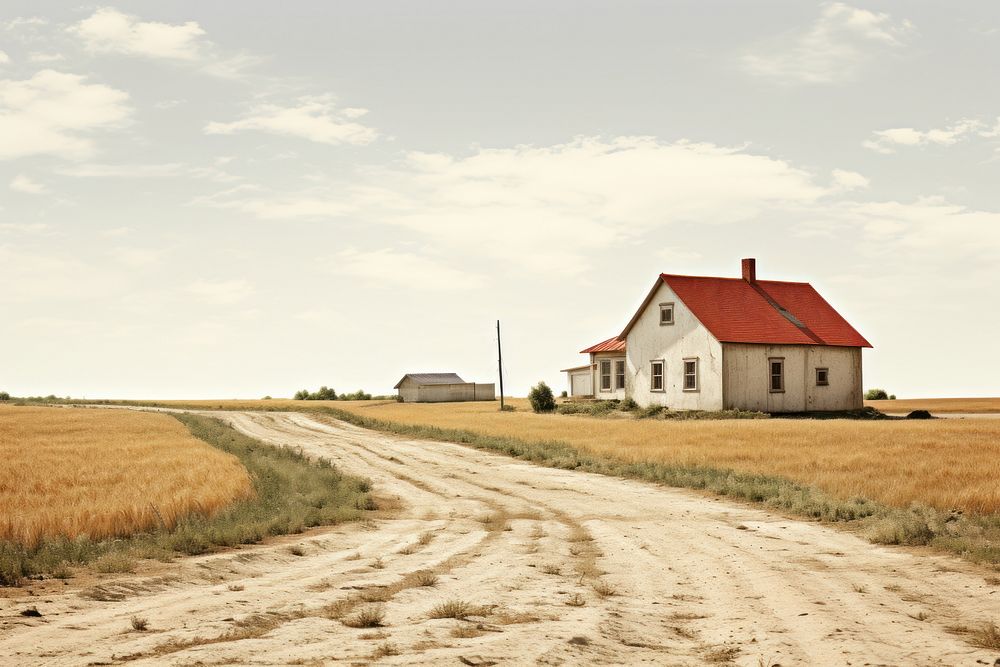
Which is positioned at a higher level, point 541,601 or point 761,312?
point 761,312

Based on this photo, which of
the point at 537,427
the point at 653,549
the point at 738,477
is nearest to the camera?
the point at 653,549

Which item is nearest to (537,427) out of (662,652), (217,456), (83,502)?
(217,456)

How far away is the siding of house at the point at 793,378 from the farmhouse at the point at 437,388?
175 feet

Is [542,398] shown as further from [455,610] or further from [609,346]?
[455,610]

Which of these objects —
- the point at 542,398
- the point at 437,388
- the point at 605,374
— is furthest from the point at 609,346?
the point at 437,388

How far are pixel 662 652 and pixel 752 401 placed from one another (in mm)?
42803

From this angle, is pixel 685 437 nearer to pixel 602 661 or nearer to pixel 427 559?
pixel 427 559

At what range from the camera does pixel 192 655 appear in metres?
6.63

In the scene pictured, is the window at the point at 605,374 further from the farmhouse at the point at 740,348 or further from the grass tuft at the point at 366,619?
the grass tuft at the point at 366,619

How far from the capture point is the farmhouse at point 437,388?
320 ft

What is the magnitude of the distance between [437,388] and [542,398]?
3907 cm

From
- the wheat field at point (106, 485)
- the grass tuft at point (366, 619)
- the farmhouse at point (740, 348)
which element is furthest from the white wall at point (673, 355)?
the grass tuft at point (366, 619)

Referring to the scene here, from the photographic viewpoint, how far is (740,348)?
157 ft

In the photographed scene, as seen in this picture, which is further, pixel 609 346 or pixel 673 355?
pixel 609 346
